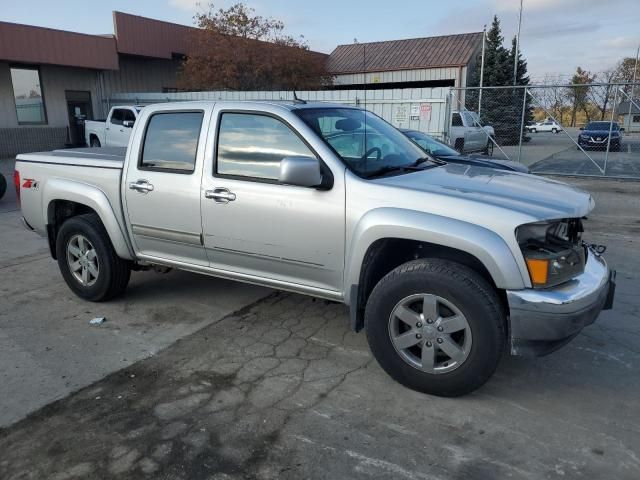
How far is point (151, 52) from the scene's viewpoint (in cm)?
2391

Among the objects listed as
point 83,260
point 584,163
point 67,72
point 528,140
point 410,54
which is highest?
point 410,54

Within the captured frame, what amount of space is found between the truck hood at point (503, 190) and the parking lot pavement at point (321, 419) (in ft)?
3.92

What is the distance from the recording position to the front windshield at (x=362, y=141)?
3.67m

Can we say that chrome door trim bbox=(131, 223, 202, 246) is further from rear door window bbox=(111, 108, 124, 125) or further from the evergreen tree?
the evergreen tree

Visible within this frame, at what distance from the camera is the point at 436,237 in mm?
3062

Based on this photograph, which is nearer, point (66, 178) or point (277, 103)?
point (277, 103)

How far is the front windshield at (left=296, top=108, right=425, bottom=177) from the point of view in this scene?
3.67 m

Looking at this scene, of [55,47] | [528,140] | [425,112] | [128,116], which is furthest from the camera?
[528,140]

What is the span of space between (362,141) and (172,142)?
62.5 inches

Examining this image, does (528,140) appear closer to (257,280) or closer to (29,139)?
(29,139)

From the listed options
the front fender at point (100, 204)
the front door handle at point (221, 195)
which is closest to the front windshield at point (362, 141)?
the front door handle at point (221, 195)

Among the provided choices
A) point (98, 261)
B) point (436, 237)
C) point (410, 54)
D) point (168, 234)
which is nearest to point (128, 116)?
point (98, 261)

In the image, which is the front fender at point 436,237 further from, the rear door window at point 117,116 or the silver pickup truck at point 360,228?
the rear door window at point 117,116

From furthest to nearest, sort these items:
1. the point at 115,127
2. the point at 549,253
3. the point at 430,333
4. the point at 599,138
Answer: the point at 599,138 → the point at 115,127 → the point at 430,333 → the point at 549,253
